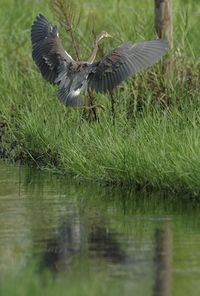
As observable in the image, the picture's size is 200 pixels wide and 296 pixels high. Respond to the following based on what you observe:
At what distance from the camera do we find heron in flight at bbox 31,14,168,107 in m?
10.9

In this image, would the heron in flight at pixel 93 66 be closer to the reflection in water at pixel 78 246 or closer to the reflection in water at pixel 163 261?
the reflection in water at pixel 78 246

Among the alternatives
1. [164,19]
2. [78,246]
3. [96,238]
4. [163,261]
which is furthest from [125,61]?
[163,261]

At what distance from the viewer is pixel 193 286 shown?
677 centimetres

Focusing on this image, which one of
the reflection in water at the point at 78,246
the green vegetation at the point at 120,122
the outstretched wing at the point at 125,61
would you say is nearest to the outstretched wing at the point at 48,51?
the green vegetation at the point at 120,122

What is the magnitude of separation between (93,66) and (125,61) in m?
0.39

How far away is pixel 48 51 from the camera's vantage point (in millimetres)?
11656

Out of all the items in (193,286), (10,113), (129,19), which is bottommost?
(193,286)

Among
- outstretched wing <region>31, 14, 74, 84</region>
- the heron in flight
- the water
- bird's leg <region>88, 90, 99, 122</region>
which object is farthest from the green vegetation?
outstretched wing <region>31, 14, 74, 84</region>

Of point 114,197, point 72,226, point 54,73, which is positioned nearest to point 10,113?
point 54,73

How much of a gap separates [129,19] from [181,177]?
515 centimetres

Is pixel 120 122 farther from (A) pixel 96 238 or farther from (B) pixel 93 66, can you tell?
(A) pixel 96 238

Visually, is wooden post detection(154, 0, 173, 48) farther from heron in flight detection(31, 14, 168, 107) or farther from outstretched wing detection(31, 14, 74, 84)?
outstretched wing detection(31, 14, 74, 84)

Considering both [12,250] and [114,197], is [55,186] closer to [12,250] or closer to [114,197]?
[114,197]

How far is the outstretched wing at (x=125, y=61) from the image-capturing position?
10.9 metres
